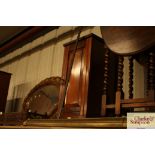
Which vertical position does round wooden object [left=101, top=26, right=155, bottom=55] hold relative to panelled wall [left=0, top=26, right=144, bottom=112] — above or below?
below

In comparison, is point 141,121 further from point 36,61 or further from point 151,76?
point 36,61

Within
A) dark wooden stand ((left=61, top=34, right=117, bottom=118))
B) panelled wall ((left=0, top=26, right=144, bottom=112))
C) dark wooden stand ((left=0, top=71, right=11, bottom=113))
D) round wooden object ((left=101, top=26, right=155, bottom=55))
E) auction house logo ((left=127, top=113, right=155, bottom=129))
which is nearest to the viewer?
auction house logo ((left=127, top=113, right=155, bottom=129))

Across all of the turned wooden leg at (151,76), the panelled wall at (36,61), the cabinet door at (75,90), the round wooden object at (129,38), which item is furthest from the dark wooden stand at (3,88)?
the turned wooden leg at (151,76)

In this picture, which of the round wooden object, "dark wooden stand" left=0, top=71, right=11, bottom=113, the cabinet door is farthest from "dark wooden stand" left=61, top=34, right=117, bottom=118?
"dark wooden stand" left=0, top=71, right=11, bottom=113

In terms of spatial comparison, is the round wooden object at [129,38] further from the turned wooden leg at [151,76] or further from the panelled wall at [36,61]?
the panelled wall at [36,61]

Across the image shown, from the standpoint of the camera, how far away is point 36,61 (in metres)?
2.90

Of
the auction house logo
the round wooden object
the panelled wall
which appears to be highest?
the panelled wall

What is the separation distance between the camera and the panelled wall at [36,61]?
254 centimetres

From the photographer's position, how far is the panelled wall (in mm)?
2537

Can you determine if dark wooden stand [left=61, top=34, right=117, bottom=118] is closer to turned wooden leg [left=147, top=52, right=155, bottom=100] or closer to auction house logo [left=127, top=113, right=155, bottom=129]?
turned wooden leg [left=147, top=52, right=155, bottom=100]
